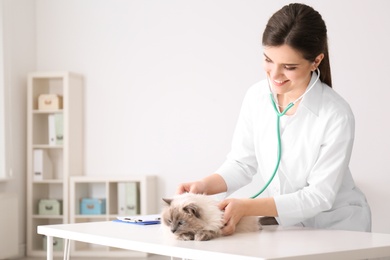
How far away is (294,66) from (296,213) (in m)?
0.45

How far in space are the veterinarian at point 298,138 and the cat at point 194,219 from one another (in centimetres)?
4

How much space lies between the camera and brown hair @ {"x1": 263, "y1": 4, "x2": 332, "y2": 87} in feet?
6.22

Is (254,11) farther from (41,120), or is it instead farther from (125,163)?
(41,120)

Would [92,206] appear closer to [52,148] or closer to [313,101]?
[52,148]

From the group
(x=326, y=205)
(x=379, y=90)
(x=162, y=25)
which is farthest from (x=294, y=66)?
(x=162, y=25)

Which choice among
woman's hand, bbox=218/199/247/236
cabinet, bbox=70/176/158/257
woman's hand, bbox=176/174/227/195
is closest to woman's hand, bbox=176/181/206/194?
woman's hand, bbox=176/174/227/195

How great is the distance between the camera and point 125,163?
5.52 metres

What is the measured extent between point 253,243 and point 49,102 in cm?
420

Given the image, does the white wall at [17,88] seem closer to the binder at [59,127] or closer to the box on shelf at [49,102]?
the box on shelf at [49,102]

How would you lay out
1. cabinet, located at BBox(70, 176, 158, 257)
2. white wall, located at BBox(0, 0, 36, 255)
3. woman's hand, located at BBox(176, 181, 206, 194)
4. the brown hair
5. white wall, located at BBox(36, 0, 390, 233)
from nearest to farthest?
1. the brown hair
2. woman's hand, located at BBox(176, 181, 206, 194)
3. white wall, located at BBox(36, 0, 390, 233)
4. cabinet, located at BBox(70, 176, 158, 257)
5. white wall, located at BBox(0, 0, 36, 255)

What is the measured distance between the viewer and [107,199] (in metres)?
5.32

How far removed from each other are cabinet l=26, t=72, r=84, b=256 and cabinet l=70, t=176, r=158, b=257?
0.09 m

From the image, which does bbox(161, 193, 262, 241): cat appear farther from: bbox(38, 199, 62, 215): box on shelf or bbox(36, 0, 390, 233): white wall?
bbox(38, 199, 62, 215): box on shelf

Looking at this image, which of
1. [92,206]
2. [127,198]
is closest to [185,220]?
[127,198]
